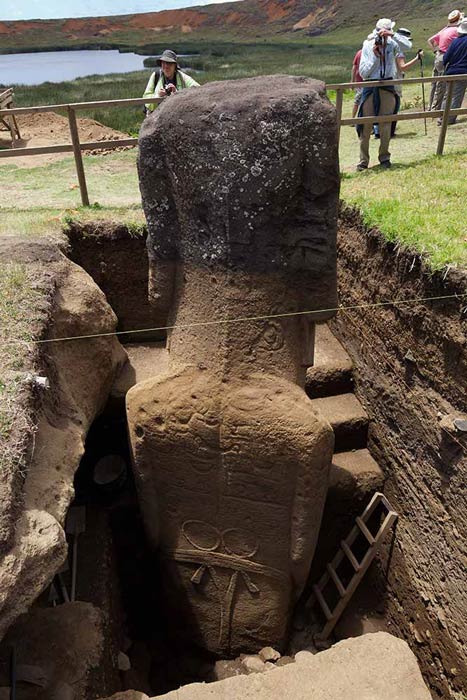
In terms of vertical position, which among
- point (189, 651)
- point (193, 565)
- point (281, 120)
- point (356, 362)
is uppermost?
point (281, 120)

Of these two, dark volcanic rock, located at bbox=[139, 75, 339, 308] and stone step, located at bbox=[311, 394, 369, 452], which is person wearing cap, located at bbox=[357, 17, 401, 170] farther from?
dark volcanic rock, located at bbox=[139, 75, 339, 308]

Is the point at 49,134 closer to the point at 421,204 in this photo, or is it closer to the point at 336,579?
the point at 421,204

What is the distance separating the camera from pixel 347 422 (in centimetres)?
482

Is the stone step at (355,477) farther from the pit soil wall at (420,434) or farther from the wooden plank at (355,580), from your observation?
the wooden plank at (355,580)

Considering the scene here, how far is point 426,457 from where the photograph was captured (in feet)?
12.7

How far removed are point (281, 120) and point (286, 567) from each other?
267cm

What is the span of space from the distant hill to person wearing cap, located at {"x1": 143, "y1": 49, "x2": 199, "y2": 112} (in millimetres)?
49044

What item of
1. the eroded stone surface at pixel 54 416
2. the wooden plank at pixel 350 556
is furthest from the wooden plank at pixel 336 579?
the eroded stone surface at pixel 54 416

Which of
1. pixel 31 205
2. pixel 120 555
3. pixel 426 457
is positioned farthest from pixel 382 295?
pixel 31 205

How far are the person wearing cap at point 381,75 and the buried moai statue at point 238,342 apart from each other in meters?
4.60

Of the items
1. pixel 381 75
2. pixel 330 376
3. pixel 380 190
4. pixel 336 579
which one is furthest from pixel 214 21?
pixel 336 579

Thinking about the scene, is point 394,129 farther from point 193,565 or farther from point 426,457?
point 193,565

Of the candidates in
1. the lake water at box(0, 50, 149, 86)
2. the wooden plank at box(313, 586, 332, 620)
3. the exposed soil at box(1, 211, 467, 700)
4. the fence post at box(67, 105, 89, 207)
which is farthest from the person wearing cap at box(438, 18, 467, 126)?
the lake water at box(0, 50, 149, 86)

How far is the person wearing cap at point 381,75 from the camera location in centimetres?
698
